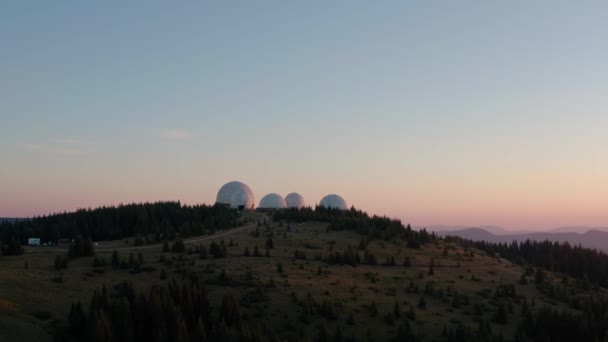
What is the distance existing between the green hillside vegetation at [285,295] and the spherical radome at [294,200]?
66404 mm

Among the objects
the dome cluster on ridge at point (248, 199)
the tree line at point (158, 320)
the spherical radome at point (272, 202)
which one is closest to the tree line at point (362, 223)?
the dome cluster on ridge at point (248, 199)

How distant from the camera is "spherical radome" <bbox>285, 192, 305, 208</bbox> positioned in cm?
17586

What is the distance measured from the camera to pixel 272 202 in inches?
6663

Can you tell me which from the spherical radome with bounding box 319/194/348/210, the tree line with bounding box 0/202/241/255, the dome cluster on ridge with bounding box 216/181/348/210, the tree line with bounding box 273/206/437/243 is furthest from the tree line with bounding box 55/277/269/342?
the spherical radome with bounding box 319/194/348/210

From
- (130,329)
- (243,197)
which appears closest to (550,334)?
(130,329)

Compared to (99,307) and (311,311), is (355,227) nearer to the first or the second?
(311,311)

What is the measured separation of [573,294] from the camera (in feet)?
276

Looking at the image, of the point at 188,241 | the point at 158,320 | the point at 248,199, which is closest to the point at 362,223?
the point at 188,241

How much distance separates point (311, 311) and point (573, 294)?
4613 centimetres

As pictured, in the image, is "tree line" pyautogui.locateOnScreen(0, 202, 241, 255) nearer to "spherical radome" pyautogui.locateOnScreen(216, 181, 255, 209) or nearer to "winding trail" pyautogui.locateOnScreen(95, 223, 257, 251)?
"winding trail" pyautogui.locateOnScreen(95, 223, 257, 251)

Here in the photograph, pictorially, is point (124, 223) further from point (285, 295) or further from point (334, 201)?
point (285, 295)

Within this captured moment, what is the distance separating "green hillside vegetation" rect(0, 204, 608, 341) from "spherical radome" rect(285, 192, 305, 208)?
66.4 m

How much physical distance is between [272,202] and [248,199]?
866 centimetres

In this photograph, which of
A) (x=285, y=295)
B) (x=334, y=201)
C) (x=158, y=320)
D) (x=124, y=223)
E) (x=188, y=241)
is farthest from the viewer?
(x=334, y=201)
